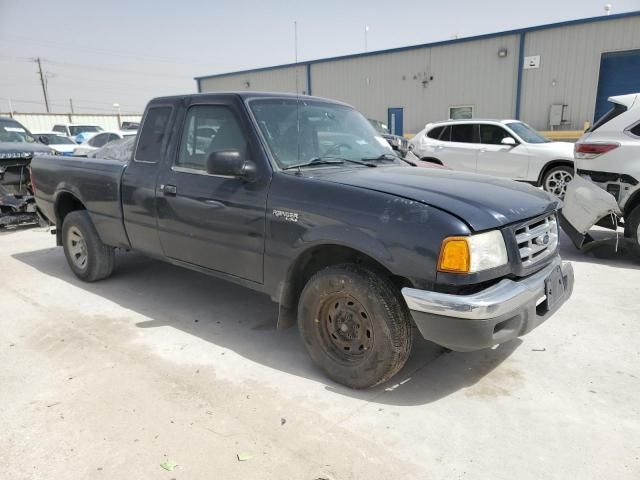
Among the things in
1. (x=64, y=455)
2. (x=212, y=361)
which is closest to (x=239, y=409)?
(x=212, y=361)

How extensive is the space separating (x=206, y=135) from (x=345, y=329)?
191 centimetres

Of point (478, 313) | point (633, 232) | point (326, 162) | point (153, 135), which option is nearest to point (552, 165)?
point (633, 232)

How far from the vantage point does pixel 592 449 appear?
2.46 metres

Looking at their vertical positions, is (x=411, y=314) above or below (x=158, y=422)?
above

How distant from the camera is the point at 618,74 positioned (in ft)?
51.2

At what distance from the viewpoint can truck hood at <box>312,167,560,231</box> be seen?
2.60m

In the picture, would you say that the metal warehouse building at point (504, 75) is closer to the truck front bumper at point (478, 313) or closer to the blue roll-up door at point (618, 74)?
the blue roll-up door at point (618, 74)

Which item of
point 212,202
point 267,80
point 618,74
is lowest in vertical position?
point 212,202

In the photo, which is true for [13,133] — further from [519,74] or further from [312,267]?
[519,74]

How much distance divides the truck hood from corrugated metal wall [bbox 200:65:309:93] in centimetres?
2024

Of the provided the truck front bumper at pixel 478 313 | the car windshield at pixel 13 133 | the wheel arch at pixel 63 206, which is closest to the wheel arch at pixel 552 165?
the truck front bumper at pixel 478 313

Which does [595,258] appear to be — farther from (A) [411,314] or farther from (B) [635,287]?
(A) [411,314]

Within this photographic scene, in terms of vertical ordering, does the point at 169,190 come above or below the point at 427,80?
below

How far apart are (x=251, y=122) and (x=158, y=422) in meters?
2.05
